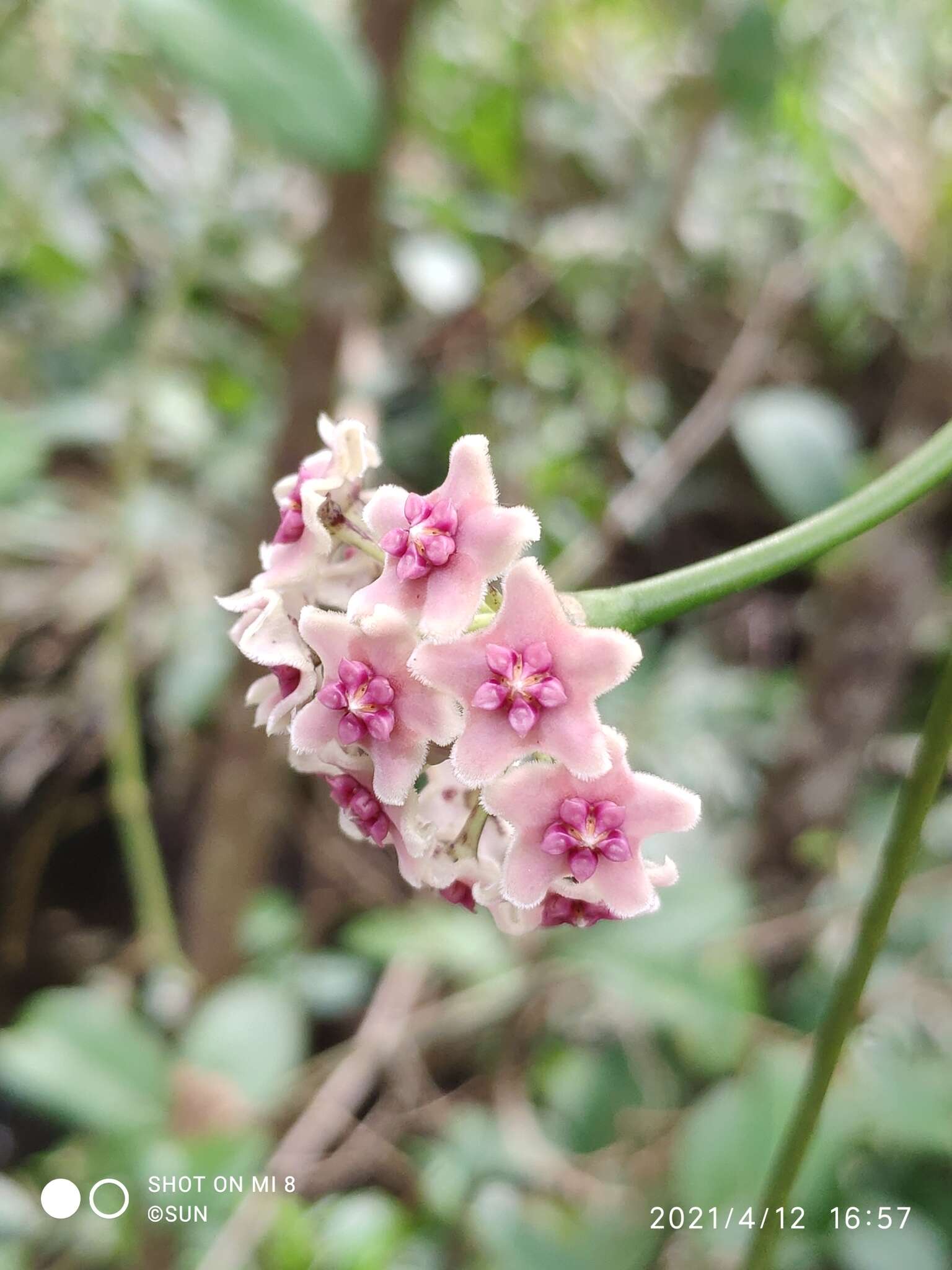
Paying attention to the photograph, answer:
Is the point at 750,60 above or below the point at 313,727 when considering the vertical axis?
above

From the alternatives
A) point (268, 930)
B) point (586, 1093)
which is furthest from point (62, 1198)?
point (586, 1093)

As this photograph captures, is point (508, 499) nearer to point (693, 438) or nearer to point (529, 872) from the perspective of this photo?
point (693, 438)

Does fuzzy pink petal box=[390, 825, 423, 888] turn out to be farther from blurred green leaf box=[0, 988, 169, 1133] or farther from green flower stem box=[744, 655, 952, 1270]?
Result: blurred green leaf box=[0, 988, 169, 1133]

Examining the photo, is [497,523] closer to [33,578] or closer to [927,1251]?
[927,1251]

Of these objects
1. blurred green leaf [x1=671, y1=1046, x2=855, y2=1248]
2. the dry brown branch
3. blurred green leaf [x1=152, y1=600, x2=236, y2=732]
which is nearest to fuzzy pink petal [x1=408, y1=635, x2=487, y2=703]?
blurred green leaf [x1=671, y1=1046, x2=855, y2=1248]

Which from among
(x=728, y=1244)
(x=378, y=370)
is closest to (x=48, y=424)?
(x=378, y=370)

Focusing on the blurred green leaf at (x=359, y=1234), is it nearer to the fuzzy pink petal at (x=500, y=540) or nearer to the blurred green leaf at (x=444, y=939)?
the blurred green leaf at (x=444, y=939)

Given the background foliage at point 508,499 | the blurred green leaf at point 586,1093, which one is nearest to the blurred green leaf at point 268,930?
the background foliage at point 508,499
